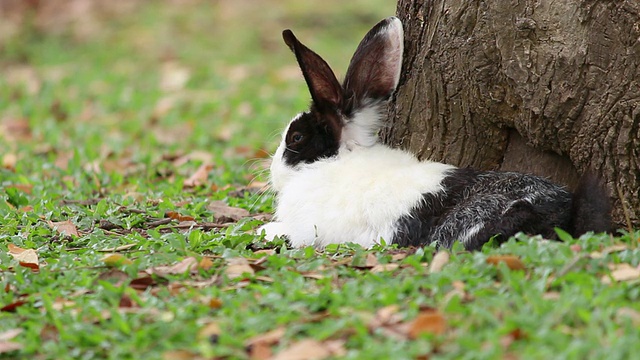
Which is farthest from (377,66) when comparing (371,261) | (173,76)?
(173,76)

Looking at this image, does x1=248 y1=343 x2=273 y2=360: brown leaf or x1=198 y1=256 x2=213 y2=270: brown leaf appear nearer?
x1=248 y1=343 x2=273 y2=360: brown leaf

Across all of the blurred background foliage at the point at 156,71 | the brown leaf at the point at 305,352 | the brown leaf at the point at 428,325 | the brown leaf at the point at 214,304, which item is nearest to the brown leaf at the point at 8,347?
the brown leaf at the point at 214,304

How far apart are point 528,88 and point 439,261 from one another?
1.27 metres

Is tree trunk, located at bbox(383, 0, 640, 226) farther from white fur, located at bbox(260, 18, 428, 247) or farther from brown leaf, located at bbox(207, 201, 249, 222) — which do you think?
brown leaf, located at bbox(207, 201, 249, 222)

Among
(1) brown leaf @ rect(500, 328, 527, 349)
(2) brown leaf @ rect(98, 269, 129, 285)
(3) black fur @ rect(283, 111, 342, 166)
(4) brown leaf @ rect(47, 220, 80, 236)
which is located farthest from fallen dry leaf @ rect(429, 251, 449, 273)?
(4) brown leaf @ rect(47, 220, 80, 236)

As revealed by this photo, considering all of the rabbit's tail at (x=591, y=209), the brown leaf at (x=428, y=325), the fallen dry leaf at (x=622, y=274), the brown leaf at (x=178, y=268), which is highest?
the rabbit's tail at (x=591, y=209)

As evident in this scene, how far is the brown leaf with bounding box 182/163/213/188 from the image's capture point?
6909 millimetres

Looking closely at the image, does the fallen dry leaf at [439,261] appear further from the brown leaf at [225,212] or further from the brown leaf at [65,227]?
the brown leaf at [65,227]

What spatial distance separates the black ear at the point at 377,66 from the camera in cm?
521

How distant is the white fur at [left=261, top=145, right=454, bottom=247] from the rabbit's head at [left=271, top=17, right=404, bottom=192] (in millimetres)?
69

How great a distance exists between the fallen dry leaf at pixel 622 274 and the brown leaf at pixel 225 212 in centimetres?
263

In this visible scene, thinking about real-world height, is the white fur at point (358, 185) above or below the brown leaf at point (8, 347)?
above

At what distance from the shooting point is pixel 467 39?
5.14m

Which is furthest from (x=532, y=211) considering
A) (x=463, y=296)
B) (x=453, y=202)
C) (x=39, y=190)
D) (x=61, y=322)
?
(x=39, y=190)
